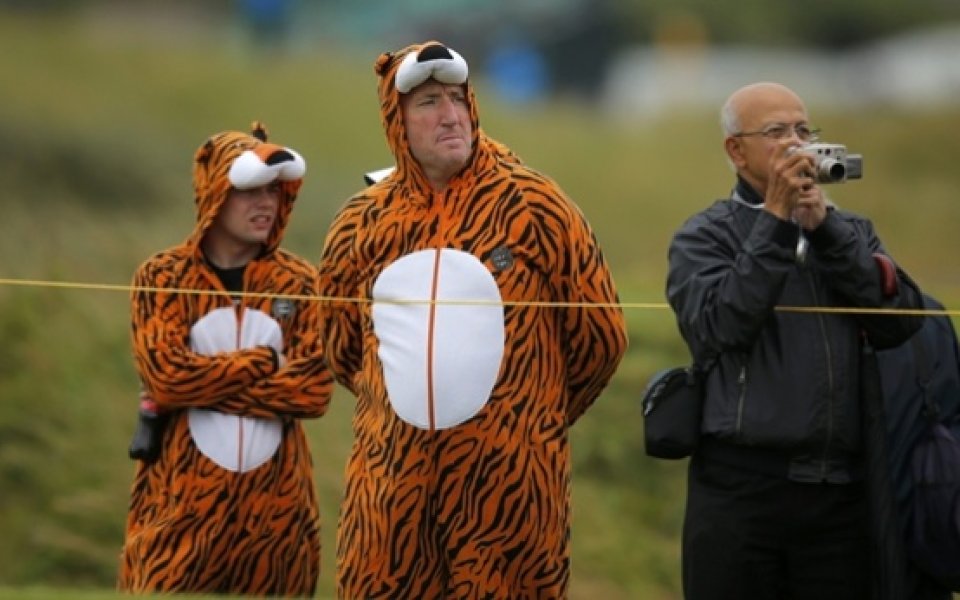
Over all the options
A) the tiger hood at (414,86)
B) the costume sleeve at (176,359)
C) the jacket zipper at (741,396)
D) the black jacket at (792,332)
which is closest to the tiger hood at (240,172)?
the costume sleeve at (176,359)

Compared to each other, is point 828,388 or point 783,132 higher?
point 783,132

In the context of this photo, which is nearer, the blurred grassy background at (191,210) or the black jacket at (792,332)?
the black jacket at (792,332)

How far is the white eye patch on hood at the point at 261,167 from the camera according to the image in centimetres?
847

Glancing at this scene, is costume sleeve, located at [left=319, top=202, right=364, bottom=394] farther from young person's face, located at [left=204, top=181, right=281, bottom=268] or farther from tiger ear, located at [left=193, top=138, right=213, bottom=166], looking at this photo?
tiger ear, located at [left=193, top=138, right=213, bottom=166]

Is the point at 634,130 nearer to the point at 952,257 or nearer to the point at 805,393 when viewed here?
the point at 952,257

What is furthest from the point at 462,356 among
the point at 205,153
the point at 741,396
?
the point at 205,153

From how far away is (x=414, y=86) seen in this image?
7.39 meters

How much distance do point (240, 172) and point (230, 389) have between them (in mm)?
778

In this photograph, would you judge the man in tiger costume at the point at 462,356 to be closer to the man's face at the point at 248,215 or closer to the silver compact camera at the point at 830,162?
the silver compact camera at the point at 830,162

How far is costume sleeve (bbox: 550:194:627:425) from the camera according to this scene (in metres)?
7.37

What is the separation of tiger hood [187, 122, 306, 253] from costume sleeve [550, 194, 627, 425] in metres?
1.48

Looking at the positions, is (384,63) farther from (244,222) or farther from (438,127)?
(244,222)

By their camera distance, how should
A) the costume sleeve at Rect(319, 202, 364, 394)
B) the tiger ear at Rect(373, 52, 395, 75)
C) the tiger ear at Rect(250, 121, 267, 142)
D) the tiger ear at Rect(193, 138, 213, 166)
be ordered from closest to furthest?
the tiger ear at Rect(373, 52, 395, 75), the costume sleeve at Rect(319, 202, 364, 394), the tiger ear at Rect(193, 138, 213, 166), the tiger ear at Rect(250, 121, 267, 142)

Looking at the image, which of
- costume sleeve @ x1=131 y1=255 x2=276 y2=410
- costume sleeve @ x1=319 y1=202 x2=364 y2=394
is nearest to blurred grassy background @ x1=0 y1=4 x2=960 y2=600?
costume sleeve @ x1=131 y1=255 x2=276 y2=410
